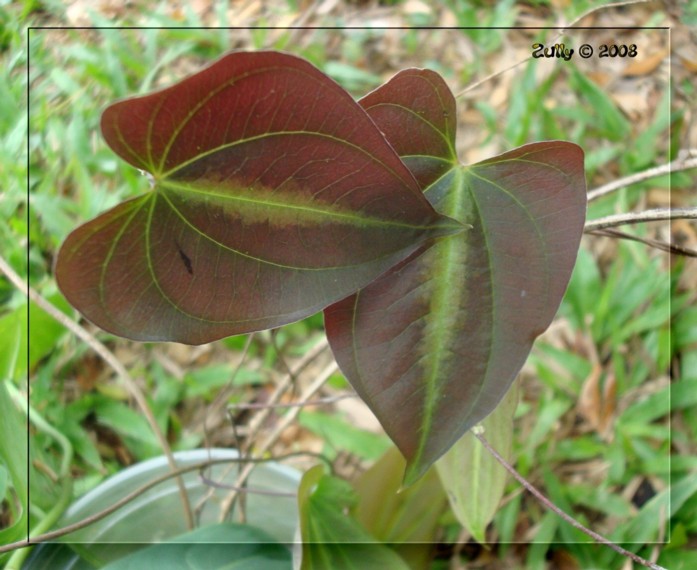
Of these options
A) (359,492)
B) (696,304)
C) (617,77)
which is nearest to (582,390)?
(696,304)

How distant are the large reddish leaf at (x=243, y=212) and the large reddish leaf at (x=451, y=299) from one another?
0.04m

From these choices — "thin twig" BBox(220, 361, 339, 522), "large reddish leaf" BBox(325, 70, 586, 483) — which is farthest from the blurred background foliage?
"large reddish leaf" BBox(325, 70, 586, 483)

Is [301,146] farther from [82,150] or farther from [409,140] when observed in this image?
[82,150]

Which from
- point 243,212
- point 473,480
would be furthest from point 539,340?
point 243,212

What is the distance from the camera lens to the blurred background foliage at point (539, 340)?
76cm

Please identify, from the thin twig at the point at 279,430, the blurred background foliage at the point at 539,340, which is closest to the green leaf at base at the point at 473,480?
the thin twig at the point at 279,430

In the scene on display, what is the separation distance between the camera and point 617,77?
983 millimetres

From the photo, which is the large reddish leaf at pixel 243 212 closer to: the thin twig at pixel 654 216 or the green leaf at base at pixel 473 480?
the thin twig at pixel 654 216

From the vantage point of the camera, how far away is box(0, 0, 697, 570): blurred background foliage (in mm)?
760

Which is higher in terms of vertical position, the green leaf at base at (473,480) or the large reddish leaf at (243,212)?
the large reddish leaf at (243,212)

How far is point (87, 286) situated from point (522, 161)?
0.85ft

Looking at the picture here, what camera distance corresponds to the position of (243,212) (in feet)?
1.12

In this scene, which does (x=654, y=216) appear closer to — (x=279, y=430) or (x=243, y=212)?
(x=243, y=212)

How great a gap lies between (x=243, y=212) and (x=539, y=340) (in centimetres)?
64
